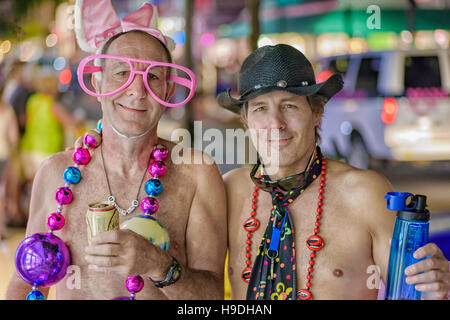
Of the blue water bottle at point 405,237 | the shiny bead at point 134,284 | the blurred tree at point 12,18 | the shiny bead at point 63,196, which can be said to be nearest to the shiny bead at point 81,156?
the shiny bead at point 63,196

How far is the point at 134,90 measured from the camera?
2.00m

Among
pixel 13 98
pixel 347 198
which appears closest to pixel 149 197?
pixel 347 198

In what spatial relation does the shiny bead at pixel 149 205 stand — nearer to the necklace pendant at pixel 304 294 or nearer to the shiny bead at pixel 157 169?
the shiny bead at pixel 157 169

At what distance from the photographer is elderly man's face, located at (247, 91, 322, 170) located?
6.44 feet

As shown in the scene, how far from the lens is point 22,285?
7.04 feet

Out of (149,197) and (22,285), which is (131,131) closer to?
(149,197)

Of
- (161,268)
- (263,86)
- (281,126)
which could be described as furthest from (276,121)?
(161,268)

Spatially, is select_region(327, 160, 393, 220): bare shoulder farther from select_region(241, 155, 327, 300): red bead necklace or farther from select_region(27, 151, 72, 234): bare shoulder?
select_region(27, 151, 72, 234): bare shoulder

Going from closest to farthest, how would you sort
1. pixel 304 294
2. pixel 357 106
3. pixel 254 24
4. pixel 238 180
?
1. pixel 304 294
2. pixel 238 180
3. pixel 254 24
4. pixel 357 106

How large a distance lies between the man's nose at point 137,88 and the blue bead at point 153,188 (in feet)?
1.22

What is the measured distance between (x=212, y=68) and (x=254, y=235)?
2284 centimetres

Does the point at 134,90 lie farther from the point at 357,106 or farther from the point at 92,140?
the point at 357,106

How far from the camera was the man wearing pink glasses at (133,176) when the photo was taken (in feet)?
6.68

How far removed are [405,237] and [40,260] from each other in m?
1.30
